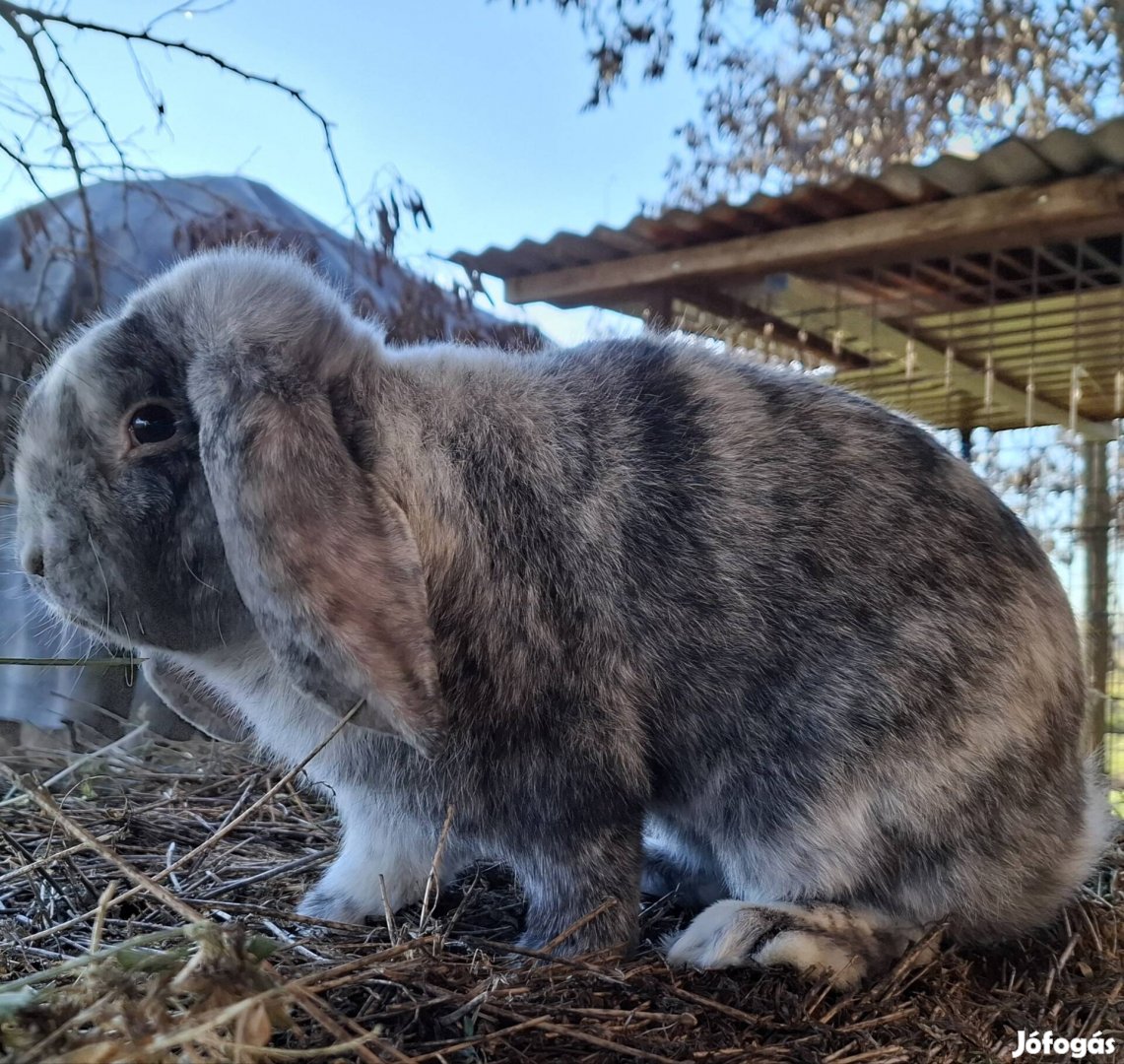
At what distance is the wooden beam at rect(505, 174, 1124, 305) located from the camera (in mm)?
3123

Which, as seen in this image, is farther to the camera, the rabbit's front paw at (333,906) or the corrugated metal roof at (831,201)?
the corrugated metal roof at (831,201)

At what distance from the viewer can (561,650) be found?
1.67 metres

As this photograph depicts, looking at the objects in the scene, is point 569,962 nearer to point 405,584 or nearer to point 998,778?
point 405,584

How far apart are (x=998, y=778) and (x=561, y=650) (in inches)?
30.2

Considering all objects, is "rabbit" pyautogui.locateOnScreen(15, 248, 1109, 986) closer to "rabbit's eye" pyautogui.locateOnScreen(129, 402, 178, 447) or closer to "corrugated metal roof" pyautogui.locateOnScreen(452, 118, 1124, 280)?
"rabbit's eye" pyautogui.locateOnScreen(129, 402, 178, 447)

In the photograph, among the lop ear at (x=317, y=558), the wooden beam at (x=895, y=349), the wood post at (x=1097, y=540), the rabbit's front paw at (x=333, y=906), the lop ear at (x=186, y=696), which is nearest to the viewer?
the lop ear at (x=317, y=558)

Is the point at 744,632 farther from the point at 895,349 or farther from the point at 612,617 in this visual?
the point at 895,349

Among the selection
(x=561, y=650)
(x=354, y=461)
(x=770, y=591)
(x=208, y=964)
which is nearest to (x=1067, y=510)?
(x=770, y=591)

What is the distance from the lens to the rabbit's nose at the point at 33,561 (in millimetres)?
1656

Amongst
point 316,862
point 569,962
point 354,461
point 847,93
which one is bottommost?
point 316,862

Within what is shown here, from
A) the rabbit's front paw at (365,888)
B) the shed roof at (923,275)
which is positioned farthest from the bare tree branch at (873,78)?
the rabbit's front paw at (365,888)

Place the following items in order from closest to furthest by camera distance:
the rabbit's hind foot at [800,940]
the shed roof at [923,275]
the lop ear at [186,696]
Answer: the rabbit's hind foot at [800,940] < the lop ear at [186,696] < the shed roof at [923,275]


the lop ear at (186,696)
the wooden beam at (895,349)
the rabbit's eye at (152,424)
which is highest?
the wooden beam at (895,349)

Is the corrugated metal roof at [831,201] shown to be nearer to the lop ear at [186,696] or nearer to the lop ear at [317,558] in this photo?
the lop ear at [186,696]
